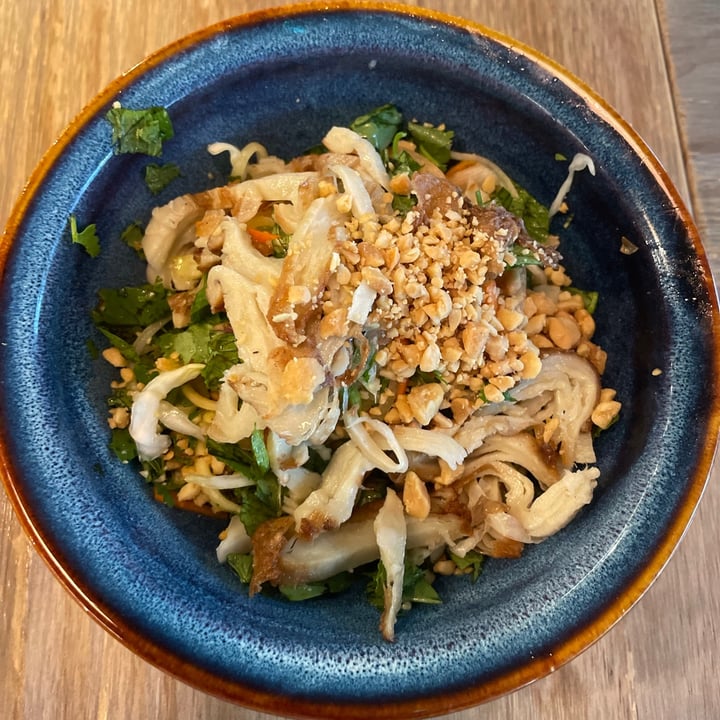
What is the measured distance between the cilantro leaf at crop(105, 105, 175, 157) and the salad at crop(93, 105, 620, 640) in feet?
0.59

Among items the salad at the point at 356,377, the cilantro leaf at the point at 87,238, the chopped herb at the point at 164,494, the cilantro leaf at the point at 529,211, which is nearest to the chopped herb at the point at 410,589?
the salad at the point at 356,377

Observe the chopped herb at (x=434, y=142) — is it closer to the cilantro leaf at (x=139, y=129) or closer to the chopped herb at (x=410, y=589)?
the cilantro leaf at (x=139, y=129)

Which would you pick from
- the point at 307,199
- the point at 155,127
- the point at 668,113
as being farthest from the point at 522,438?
the point at 668,113

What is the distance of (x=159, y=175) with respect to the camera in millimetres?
1934

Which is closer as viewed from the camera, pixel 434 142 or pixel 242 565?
pixel 242 565

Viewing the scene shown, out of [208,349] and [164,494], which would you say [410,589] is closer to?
[164,494]

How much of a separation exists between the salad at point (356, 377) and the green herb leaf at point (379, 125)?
12 centimetres

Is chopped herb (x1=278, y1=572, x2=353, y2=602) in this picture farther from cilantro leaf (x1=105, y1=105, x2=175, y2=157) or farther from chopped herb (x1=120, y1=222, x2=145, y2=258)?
cilantro leaf (x1=105, y1=105, x2=175, y2=157)

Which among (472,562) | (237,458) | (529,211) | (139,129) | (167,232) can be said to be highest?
(139,129)

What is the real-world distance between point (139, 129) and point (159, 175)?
0.52ft

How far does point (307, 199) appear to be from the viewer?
1781 mm

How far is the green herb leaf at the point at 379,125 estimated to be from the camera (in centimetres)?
201

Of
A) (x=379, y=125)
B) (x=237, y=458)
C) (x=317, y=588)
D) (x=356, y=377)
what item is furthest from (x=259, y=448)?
(x=379, y=125)

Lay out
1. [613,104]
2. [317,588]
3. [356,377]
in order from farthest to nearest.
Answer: [613,104]
[317,588]
[356,377]
